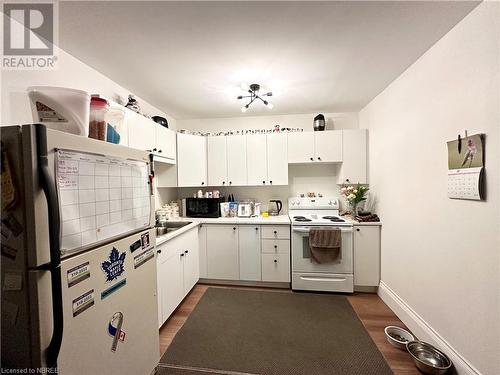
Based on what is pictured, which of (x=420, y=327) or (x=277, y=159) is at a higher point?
(x=277, y=159)

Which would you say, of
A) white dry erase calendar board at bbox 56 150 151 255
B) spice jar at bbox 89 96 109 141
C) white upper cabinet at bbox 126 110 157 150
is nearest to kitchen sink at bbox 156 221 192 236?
white upper cabinet at bbox 126 110 157 150

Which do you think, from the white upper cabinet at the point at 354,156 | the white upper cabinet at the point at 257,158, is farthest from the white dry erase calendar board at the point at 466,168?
the white upper cabinet at the point at 257,158

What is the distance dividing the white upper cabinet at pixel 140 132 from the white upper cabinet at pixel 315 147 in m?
1.90

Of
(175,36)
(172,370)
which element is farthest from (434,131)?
(172,370)

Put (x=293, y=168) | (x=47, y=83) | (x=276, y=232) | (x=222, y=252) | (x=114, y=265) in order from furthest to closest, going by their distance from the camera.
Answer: (x=293, y=168), (x=222, y=252), (x=276, y=232), (x=47, y=83), (x=114, y=265)

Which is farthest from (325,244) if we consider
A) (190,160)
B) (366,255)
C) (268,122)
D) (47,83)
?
(47,83)

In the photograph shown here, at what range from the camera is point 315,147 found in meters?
3.11

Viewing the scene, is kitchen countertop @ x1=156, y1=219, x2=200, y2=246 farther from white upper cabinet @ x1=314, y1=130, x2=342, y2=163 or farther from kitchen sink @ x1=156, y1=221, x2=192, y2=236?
white upper cabinet @ x1=314, y1=130, x2=342, y2=163

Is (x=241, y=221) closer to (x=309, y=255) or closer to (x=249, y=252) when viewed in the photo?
(x=249, y=252)

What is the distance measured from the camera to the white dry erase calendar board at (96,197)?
88cm

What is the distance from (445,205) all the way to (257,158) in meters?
2.20

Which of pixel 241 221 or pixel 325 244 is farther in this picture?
pixel 241 221

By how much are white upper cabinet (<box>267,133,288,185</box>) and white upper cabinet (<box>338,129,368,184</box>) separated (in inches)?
33.8

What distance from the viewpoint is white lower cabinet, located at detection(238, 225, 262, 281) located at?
2861 millimetres
